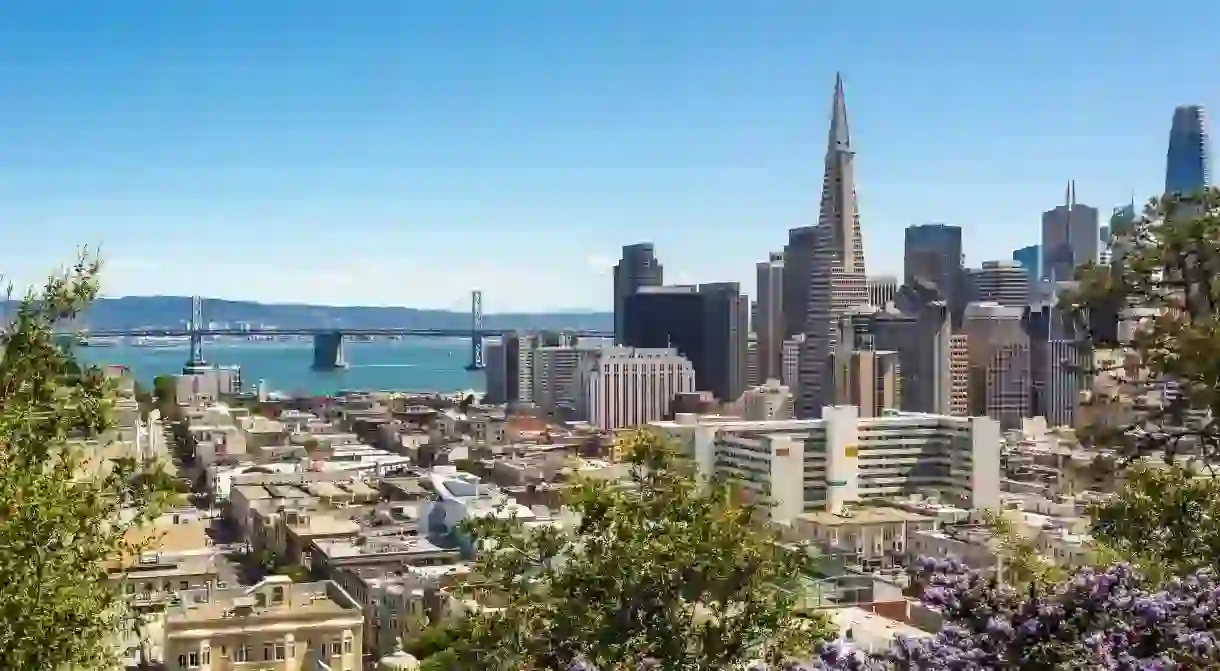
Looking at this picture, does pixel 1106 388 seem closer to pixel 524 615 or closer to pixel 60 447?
pixel 524 615

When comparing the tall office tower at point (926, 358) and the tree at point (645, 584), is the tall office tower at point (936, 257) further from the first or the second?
the tree at point (645, 584)

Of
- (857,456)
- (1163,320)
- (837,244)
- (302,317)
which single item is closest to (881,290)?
(837,244)

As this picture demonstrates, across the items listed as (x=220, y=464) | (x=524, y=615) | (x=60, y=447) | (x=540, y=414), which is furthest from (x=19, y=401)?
(x=540, y=414)

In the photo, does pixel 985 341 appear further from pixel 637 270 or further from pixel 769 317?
pixel 637 270

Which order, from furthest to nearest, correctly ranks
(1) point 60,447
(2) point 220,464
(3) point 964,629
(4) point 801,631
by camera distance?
(2) point 220,464, (1) point 60,447, (4) point 801,631, (3) point 964,629

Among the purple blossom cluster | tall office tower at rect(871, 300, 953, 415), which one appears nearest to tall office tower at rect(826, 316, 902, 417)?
tall office tower at rect(871, 300, 953, 415)

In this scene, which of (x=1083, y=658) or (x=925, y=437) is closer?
(x=1083, y=658)

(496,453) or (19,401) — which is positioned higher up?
(19,401)

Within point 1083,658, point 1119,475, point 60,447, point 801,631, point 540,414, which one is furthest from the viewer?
point 540,414
